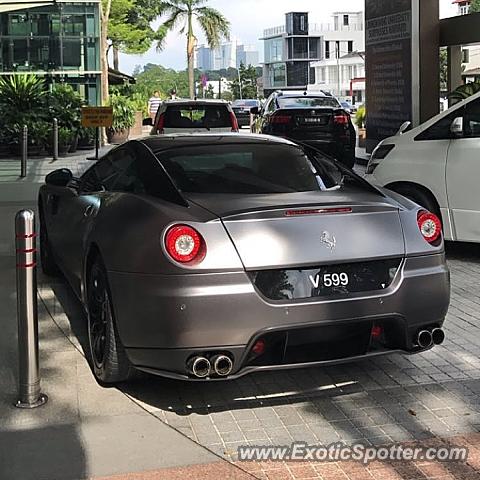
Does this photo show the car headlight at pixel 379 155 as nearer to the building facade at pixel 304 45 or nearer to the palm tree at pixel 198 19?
the palm tree at pixel 198 19

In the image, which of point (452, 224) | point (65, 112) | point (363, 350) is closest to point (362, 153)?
point (65, 112)

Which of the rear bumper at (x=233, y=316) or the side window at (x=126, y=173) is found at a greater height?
the side window at (x=126, y=173)

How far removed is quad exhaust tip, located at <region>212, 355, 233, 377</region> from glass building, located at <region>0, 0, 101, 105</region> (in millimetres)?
22635

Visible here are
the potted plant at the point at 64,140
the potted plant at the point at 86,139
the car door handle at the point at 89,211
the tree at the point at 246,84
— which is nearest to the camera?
the car door handle at the point at 89,211

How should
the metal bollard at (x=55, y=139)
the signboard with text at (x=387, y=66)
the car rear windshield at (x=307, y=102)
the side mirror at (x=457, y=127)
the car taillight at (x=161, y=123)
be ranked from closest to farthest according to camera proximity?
the side mirror at (x=457, y=127), the car taillight at (x=161, y=123), the signboard with text at (x=387, y=66), the car rear windshield at (x=307, y=102), the metal bollard at (x=55, y=139)

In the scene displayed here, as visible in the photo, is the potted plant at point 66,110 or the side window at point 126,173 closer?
the side window at point 126,173

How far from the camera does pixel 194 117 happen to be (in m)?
14.3

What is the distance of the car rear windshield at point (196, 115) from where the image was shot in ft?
45.9

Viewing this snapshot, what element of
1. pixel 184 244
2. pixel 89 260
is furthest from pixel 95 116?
pixel 184 244

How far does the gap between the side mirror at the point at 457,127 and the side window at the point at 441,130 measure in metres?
0.07

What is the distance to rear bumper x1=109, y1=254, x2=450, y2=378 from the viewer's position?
3875 mm

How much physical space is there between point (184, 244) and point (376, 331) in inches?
47.3

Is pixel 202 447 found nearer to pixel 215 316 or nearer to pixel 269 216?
pixel 215 316

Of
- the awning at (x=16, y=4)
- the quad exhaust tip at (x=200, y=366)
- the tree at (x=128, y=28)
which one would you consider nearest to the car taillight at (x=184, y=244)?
the quad exhaust tip at (x=200, y=366)
